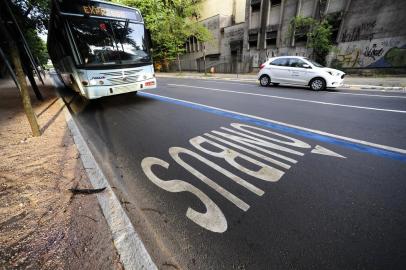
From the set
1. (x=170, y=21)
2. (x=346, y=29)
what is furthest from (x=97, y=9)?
(x=170, y=21)

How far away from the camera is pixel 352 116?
18.2 ft

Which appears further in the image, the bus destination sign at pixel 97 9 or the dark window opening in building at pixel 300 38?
the dark window opening in building at pixel 300 38

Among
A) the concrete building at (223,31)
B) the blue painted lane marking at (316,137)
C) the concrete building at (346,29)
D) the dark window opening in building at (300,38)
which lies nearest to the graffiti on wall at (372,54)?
the concrete building at (346,29)

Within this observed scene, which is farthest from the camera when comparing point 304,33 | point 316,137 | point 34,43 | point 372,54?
point 34,43

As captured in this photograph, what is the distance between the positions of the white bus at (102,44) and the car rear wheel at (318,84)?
840 centimetres

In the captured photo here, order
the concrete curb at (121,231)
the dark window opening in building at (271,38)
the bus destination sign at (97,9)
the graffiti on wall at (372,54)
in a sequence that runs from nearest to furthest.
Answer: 1. the concrete curb at (121,231)
2. the bus destination sign at (97,9)
3. the graffiti on wall at (372,54)
4. the dark window opening in building at (271,38)

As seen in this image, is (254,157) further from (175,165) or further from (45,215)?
(45,215)

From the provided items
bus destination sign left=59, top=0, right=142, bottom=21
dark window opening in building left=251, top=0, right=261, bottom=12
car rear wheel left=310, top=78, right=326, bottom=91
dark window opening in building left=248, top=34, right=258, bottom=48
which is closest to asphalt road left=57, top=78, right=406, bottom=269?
bus destination sign left=59, top=0, right=142, bottom=21

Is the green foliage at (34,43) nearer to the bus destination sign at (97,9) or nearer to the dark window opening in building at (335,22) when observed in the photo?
the bus destination sign at (97,9)

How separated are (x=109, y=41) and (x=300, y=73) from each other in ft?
30.1

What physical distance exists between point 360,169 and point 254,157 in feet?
5.11

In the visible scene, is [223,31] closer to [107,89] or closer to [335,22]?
[335,22]

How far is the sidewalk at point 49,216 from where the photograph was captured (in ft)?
5.69

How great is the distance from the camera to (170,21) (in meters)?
27.4
